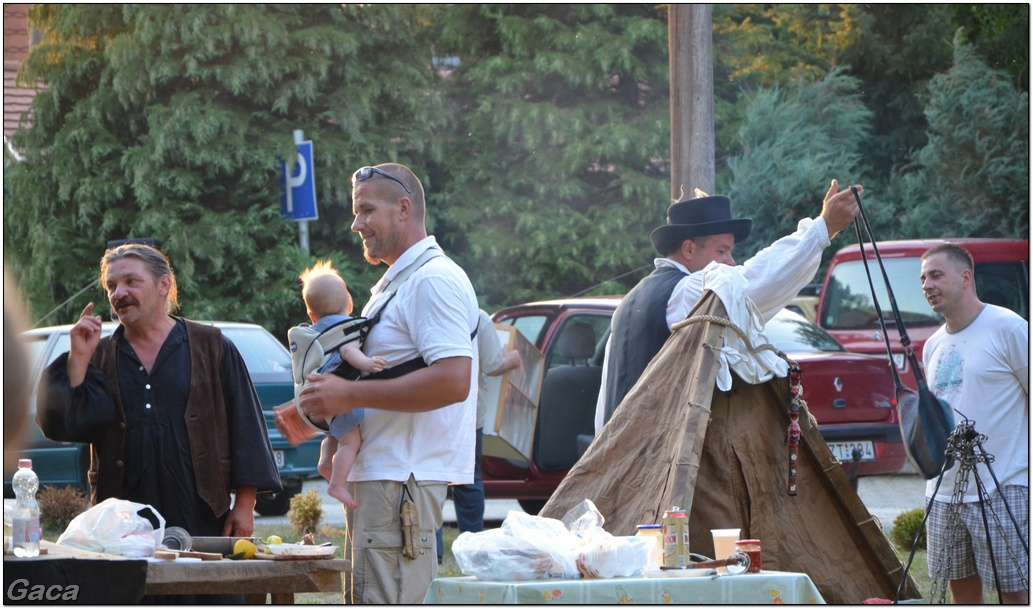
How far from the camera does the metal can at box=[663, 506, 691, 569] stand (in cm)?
415

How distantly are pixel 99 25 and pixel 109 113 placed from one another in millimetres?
1851

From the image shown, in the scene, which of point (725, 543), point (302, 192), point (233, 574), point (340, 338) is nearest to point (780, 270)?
point (725, 543)

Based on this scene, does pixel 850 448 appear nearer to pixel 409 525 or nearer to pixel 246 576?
pixel 409 525

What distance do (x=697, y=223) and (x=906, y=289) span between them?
29.6 ft

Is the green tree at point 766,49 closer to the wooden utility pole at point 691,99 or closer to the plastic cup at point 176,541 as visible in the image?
the wooden utility pole at point 691,99

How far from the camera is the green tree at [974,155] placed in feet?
73.2

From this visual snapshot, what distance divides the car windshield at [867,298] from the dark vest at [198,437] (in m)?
10.3

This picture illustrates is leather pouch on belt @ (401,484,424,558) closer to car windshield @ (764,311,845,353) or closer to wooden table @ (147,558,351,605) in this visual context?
wooden table @ (147,558,351,605)

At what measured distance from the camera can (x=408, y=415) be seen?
423 cm

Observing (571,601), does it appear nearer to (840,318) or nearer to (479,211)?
(840,318)

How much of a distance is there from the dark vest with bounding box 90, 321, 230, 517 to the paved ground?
241 inches

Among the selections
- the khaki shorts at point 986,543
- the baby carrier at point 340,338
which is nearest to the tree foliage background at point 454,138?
the khaki shorts at point 986,543

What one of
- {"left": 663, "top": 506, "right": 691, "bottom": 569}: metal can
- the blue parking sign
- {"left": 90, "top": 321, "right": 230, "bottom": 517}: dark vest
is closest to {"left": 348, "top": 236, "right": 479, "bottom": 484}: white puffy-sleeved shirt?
{"left": 663, "top": 506, "right": 691, "bottom": 569}: metal can

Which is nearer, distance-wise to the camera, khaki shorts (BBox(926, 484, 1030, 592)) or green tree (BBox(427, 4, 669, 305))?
khaki shorts (BBox(926, 484, 1030, 592))
